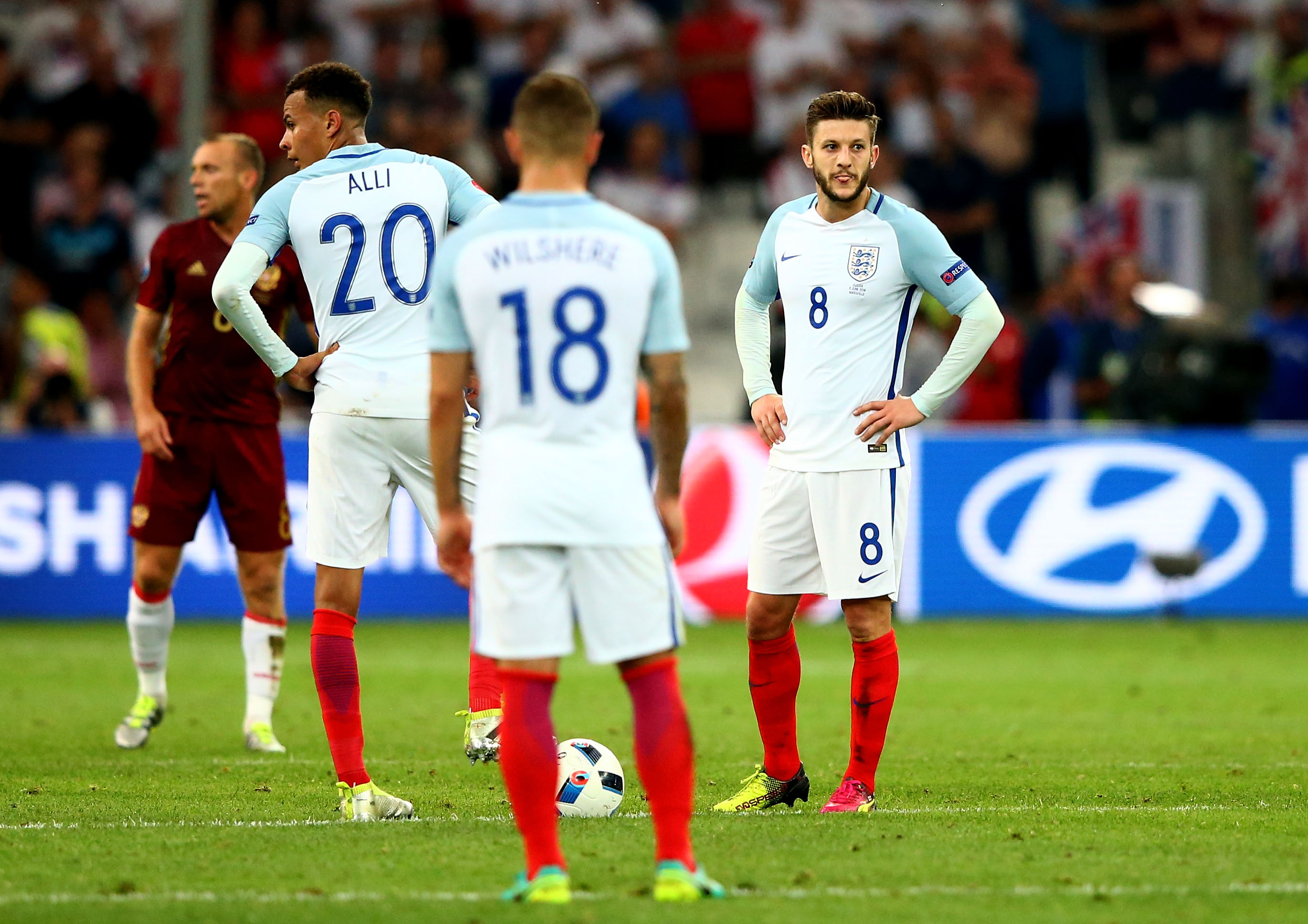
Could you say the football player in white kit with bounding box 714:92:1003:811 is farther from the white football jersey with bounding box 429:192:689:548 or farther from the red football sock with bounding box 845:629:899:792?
the white football jersey with bounding box 429:192:689:548

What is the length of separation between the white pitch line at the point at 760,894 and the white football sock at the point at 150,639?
3699 mm

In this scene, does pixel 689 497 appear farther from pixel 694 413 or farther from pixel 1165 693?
pixel 1165 693

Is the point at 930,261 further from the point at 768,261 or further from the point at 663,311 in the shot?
the point at 663,311

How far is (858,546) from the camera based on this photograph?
6.69 meters

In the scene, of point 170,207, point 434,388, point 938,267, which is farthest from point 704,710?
point 170,207

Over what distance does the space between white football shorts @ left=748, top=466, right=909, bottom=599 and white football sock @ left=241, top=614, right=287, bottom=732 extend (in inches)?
112

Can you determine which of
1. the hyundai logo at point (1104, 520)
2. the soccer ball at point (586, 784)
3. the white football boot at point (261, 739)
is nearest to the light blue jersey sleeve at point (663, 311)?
the soccer ball at point (586, 784)

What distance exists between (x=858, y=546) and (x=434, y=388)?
214 centimetres

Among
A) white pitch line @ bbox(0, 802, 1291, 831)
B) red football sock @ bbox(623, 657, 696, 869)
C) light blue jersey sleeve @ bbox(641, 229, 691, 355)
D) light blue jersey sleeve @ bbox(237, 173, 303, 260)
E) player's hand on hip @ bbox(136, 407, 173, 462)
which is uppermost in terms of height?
light blue jersey sleeve @ bbox(237, 173, 303, 260)

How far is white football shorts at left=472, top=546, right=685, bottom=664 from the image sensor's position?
504 cm

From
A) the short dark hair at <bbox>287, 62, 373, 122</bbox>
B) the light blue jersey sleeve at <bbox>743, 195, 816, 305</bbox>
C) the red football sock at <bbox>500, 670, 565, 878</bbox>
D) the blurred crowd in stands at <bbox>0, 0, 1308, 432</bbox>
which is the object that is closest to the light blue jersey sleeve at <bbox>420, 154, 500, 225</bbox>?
the short dark hair at <bbox>287, 62, 373, 122</bbox>

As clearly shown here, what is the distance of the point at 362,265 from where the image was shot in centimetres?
659

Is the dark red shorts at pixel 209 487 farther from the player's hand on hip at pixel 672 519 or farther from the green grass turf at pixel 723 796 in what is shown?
the player's hand on hip at pixel 672 519

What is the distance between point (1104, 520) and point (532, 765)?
1057cm
